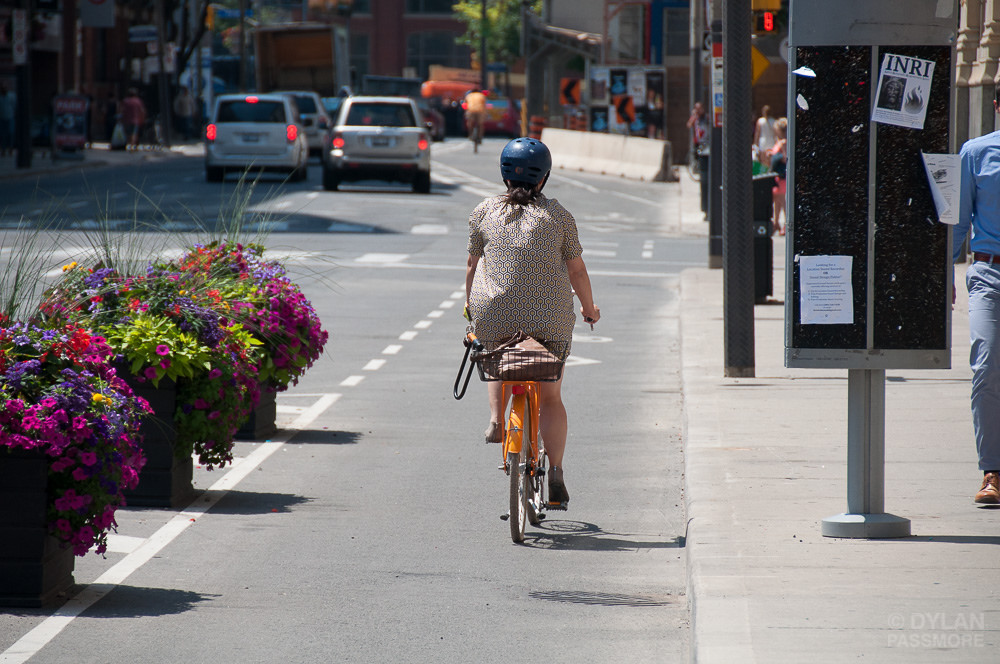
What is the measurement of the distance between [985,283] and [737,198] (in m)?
4.59

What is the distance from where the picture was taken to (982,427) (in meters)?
7.30

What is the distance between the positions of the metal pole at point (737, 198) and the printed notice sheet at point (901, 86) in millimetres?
5350

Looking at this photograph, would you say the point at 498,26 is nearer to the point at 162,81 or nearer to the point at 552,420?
the point at 162,81

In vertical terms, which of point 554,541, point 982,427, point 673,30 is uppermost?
point 673,30

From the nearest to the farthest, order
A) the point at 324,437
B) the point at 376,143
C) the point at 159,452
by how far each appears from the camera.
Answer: the point at 159,452 < the point at 324,437 < the point at 376,143

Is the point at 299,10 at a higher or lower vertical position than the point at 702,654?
higher

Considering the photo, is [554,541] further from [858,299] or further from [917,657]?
[917,657]

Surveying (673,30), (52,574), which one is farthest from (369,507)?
(673,30)

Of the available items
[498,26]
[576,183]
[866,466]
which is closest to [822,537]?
[866,466]

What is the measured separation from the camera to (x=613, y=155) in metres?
43.5

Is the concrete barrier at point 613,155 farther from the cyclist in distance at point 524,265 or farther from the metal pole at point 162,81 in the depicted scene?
the cyclist in distance at point 524,265

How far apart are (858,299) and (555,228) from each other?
58.7 inches

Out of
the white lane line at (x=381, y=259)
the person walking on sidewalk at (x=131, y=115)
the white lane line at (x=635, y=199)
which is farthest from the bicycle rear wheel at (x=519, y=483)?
the person walking on sidewalk at (x=131, y=115)

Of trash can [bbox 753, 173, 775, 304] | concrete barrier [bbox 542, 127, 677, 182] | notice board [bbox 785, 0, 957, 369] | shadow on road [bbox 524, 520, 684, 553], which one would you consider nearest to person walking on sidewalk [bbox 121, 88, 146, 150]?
concrete barrier [bbox 542, 127, 677, 182]
